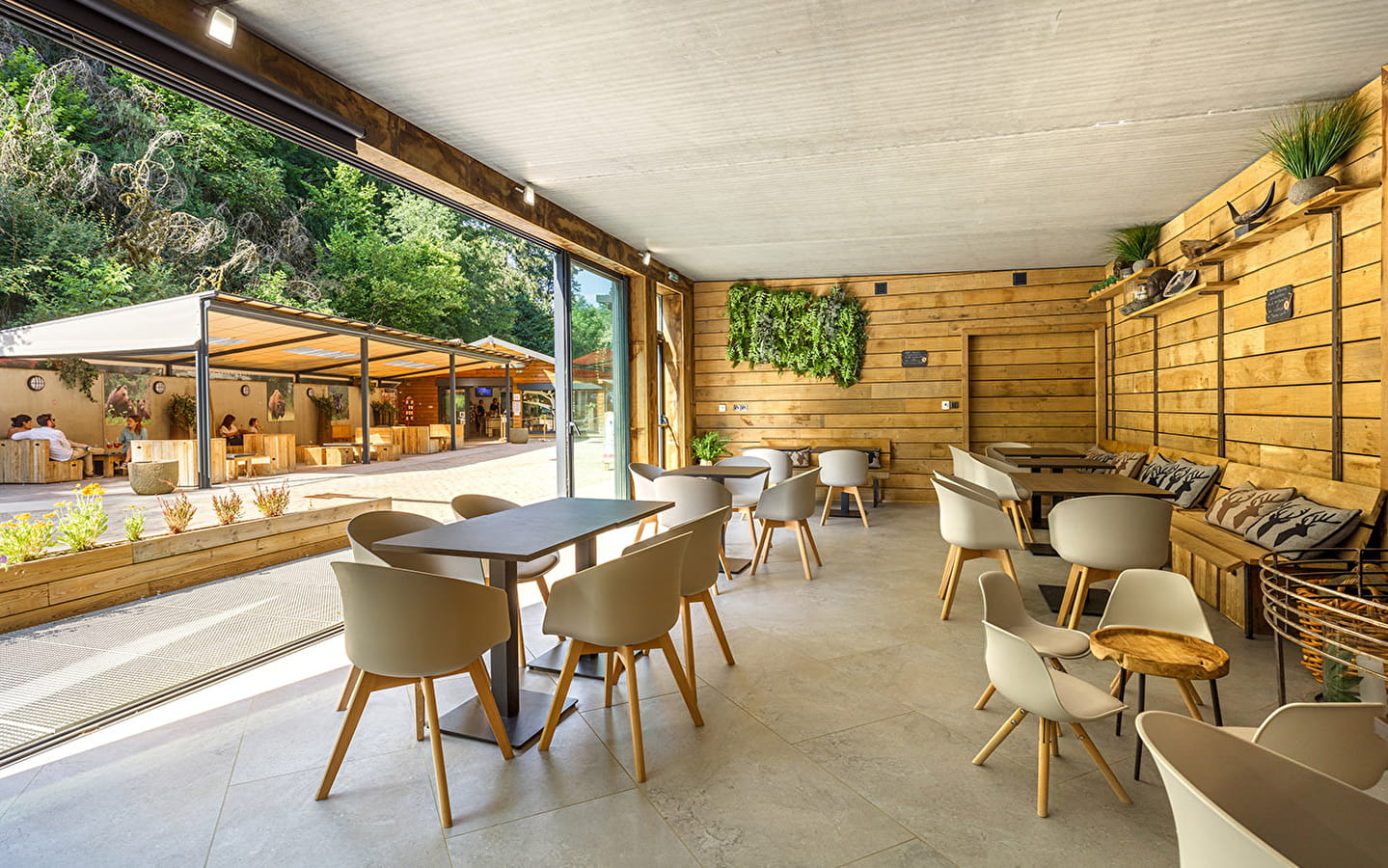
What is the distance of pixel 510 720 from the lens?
2764 mm

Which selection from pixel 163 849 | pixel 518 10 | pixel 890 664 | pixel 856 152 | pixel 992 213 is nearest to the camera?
pixel 163 849

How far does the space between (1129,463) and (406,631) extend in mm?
6558

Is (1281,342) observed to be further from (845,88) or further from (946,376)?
(946,376)

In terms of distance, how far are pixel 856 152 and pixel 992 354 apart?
15.9 ft

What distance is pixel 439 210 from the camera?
19953 mm

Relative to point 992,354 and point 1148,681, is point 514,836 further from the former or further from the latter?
point 992,354

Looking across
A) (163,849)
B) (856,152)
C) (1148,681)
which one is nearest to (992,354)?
(856,152)

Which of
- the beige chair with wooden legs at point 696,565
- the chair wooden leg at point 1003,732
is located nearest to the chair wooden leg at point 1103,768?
the chair wooden leg at point 1003,732

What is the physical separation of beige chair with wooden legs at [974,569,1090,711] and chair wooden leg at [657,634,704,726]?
115 centimetres

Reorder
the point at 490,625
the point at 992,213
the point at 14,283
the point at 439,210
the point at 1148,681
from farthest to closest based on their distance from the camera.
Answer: the point at 439,210 → the point at 14,283 → the point at 992,213 → the point at 1148,681 → the point at 490,625

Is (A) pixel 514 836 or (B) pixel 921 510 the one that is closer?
(A) pixel 514 836

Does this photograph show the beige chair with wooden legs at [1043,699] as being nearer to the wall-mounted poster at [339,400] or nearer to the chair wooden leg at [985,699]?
the chair wooden leg at [985,699]

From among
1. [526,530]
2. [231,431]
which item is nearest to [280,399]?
[231,431]

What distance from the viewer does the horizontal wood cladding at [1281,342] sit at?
11.8 ft
